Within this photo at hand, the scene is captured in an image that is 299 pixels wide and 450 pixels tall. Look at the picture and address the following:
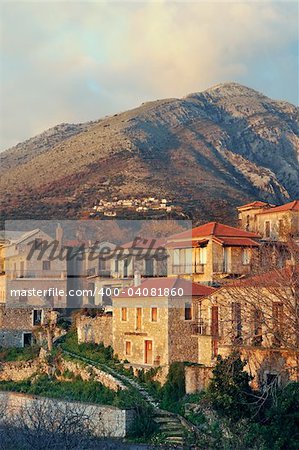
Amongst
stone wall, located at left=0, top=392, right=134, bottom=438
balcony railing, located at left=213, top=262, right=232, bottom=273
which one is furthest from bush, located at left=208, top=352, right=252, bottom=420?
balcony railing, located at left=213, top=262, right=232, bottom=273

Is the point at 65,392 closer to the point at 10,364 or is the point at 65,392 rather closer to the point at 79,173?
the point at 10,364

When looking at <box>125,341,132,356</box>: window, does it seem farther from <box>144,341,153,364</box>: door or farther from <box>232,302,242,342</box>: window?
<box>232,302,242,342</box>: window

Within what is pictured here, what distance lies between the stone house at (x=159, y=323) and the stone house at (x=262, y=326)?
6.98 ft

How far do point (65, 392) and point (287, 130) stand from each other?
112 m

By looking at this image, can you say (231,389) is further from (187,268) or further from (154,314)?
(187,268)

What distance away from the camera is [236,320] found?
31.0 m

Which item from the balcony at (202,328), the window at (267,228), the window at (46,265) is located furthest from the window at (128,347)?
the window at (267,228)

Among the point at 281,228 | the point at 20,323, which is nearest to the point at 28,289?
the point at 20,323

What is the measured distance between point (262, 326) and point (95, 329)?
46.1 feet

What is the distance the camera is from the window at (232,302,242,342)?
3095 cm

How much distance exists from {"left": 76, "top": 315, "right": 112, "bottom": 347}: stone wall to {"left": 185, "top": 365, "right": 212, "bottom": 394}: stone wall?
30.5ft

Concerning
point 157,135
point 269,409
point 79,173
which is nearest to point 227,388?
point 269,409

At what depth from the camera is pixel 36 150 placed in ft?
471

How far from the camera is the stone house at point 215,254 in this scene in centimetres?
4128
